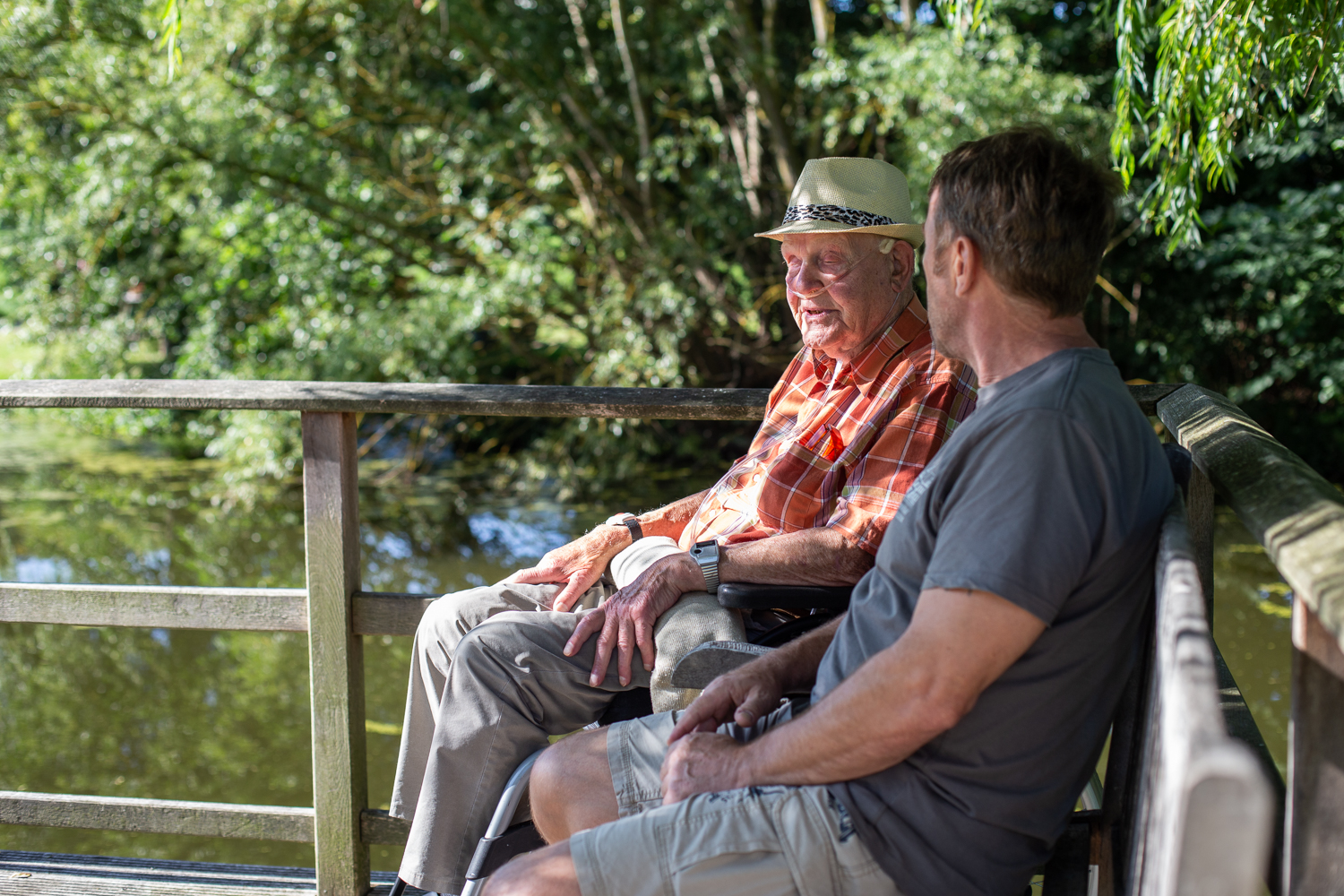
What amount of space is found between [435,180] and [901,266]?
21.0 feet

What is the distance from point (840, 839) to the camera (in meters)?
1.19

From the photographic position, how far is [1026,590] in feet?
3.46

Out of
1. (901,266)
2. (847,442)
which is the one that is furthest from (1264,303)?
(847,442)

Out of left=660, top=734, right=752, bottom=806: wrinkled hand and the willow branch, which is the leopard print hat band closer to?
left=660, top=734, right=752, bottom=806: wrinkled hand

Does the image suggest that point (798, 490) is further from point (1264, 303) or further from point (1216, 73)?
point (1264, 303)

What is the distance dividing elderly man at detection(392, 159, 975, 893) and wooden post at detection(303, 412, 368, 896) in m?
0.24

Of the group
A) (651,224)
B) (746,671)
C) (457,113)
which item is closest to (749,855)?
(746,671)

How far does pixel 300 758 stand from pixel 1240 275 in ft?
21.6

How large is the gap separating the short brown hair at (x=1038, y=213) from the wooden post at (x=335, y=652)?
1.25 m

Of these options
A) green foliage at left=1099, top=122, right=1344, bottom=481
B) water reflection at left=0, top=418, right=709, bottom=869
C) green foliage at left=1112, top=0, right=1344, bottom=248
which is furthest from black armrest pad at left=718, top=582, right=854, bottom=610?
green foliage at left=1099, top=122, right=1344, bottom=481

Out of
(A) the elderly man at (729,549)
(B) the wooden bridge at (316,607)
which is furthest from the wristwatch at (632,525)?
(B) the wooden bridge at (316,607)

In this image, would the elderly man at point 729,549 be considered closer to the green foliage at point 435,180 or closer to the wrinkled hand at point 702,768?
the wrinkled hand at point 702,768

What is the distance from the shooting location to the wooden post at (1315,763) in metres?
0.87

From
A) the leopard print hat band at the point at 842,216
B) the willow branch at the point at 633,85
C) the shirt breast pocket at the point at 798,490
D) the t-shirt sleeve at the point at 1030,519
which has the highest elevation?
the willow branch at the point at 633,85
